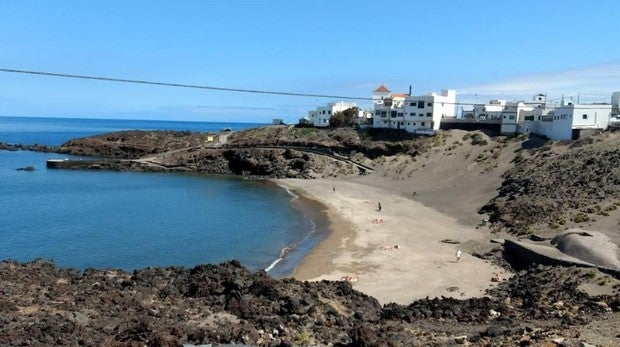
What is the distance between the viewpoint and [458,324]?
66.1 ft

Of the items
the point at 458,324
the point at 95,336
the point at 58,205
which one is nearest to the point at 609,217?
the point at 458,324

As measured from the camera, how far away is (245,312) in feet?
64.1

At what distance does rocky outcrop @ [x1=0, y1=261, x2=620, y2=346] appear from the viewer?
1661 cm

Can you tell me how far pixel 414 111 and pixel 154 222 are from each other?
50.5 meters

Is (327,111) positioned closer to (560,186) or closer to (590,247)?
(560,186)

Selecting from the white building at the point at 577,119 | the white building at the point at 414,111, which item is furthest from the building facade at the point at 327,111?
the white building at the point at 577,119

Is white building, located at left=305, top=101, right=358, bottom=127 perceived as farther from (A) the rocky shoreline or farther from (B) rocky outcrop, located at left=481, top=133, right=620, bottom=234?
(A) the rocky shoreline

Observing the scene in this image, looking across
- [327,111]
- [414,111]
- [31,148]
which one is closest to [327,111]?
[327,111]

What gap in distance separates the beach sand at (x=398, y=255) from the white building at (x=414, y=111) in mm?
31342

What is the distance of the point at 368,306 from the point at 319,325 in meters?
4.02

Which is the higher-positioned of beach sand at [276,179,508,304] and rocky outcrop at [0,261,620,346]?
rocky outcrop at [0,261,620,346]

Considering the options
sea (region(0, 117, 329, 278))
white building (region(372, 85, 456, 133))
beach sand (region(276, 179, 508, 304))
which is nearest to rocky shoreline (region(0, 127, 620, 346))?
beach sand (region(276, 179, 508, 304))

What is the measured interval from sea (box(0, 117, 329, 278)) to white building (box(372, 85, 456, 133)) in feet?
83.3

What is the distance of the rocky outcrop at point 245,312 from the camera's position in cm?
1661
